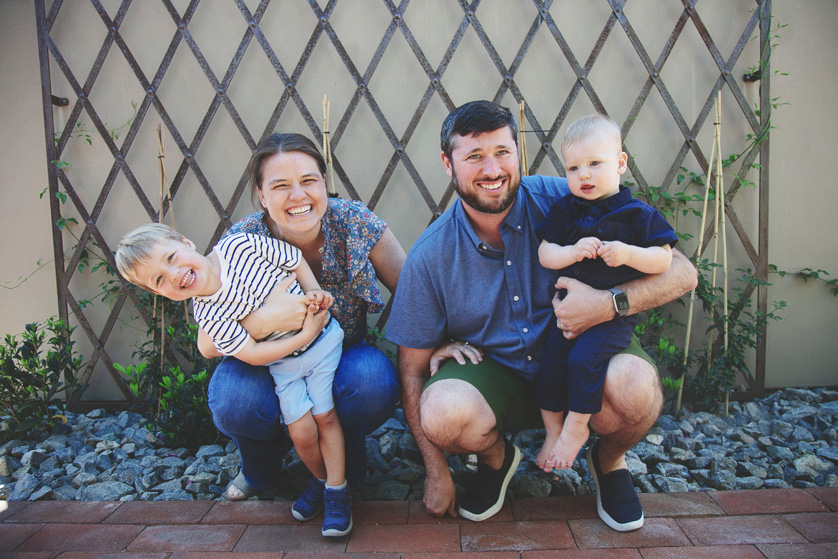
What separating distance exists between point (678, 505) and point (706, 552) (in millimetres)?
231

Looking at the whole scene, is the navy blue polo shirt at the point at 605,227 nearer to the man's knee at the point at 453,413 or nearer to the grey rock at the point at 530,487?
the man's knee at the point at 453,413

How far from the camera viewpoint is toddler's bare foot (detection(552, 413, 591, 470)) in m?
1.58

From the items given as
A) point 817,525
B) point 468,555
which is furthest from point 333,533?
point 817,525

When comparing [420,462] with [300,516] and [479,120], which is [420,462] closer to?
[300,516]

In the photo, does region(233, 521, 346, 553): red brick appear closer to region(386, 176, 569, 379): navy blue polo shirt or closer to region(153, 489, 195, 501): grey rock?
region(153, 489, 195, 501): grey rock

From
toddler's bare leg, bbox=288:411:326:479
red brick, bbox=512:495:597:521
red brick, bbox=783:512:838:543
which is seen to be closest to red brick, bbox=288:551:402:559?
toddler's bare leg, bbox=288:411:326:479

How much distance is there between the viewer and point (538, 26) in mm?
2568

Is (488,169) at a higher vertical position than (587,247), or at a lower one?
higher

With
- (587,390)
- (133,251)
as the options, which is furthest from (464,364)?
(133,251)

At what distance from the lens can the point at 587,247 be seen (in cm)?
156

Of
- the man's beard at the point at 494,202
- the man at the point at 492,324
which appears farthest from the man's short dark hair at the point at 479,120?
the man's beard at the point at 494,202

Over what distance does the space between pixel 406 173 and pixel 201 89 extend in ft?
3.66

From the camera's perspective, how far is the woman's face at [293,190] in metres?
1.75

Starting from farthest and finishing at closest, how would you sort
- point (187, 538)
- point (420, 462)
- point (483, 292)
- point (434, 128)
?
point (434, 128) < point (420, 462) < point (483, 292) < point (187, 538)
